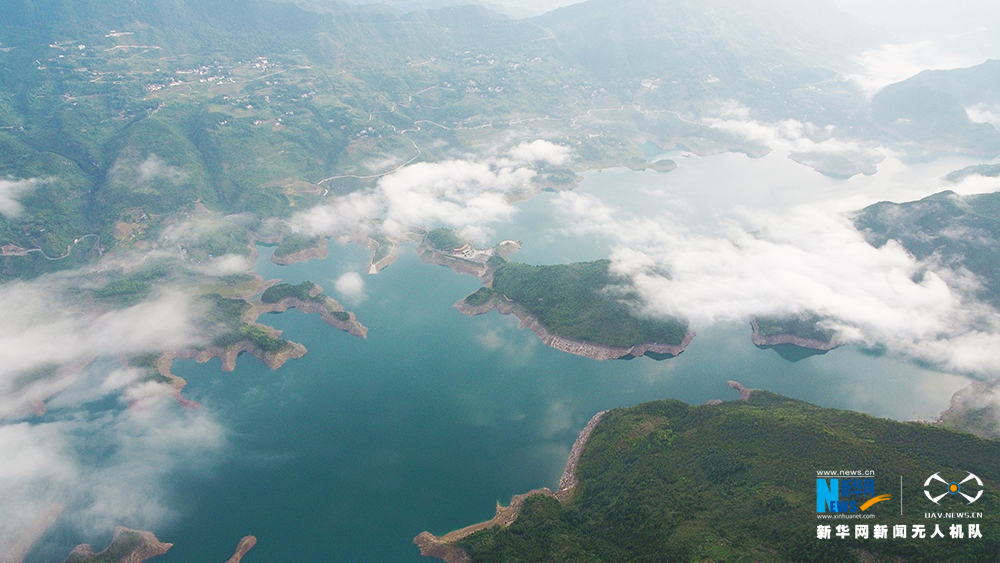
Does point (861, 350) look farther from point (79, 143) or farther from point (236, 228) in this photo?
point (79, 143)

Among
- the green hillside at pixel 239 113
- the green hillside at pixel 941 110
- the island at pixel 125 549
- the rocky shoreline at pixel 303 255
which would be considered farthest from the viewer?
the green hillside at pixel 941 110

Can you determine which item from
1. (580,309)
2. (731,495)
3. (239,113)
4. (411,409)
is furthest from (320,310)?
(239,113)

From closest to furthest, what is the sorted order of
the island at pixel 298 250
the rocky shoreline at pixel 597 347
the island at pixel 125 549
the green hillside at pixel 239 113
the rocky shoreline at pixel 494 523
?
1. the island at pixel 125 549
2. the rocky shoreline at pixel 494 523
3. the rocky shoreline at pixel 597 347
4. the island at pixel 298 250
5. the green hillside at pixel 239 113

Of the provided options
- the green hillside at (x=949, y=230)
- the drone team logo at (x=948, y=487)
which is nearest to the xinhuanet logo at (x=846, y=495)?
the drone team logo at (x=948, y=487)

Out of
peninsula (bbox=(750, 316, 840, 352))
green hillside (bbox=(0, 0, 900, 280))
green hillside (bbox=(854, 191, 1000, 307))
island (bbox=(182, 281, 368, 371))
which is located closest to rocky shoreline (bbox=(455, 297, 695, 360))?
peninsula (bbox=(750, 316, 840, 352))

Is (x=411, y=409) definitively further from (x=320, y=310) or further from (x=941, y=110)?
(x=941, y=110)

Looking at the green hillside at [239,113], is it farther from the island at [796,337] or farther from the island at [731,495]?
the island at [731,495]
